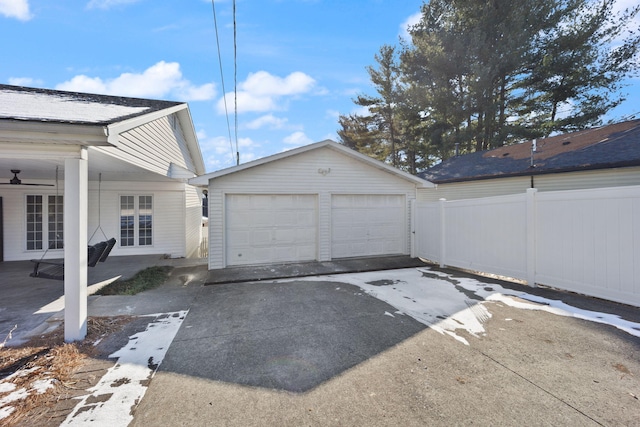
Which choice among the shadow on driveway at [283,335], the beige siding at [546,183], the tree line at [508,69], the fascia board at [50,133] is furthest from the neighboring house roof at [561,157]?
the fascia board at [50,133]

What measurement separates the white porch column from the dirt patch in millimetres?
244

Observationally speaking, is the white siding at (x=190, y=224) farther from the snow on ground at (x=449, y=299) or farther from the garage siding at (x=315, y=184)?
the snow on ground at (x=449, y=299)

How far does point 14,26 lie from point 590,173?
56.8 ft

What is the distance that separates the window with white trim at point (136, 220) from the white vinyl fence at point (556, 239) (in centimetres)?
958

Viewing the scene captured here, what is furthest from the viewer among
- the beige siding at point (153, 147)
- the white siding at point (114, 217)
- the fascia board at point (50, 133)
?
the white siding at point (114, 217)

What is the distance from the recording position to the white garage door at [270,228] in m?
7.77

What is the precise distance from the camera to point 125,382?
2.69m

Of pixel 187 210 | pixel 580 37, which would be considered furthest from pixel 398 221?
pixel 580 37

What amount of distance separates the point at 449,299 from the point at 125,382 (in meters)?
4.86

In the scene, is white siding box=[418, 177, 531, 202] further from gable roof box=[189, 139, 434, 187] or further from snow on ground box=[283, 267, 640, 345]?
snow on ground box=[283, 267, 640, 345]

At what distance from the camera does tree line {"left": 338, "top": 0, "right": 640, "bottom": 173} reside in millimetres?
13281

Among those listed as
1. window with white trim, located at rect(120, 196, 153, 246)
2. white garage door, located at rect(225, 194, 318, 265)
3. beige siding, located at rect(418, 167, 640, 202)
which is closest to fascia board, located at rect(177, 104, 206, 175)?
window with white trim, located at rect(120, 196, 153, 246)

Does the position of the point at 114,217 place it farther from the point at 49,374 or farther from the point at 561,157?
the point at 561,157

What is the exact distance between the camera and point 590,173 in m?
8.21
